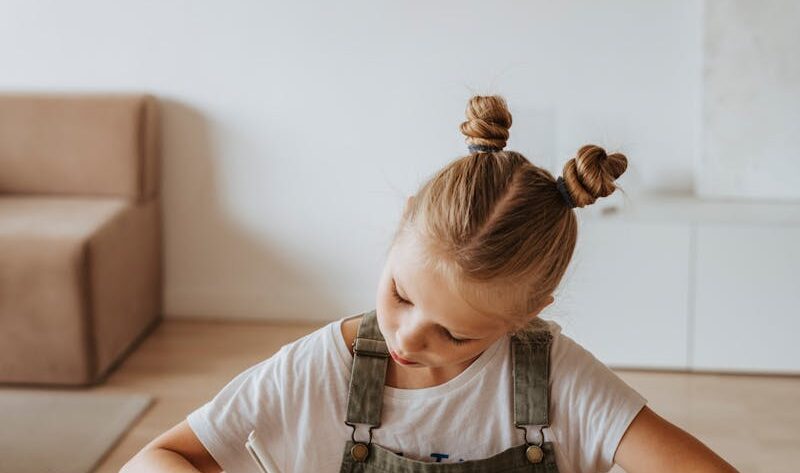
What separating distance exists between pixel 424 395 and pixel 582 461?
19 cm

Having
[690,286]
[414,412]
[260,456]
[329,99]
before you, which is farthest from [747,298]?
[260,456]

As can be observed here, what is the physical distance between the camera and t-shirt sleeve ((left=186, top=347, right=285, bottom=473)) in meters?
1.12

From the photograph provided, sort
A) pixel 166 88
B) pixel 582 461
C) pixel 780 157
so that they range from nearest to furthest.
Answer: pixel 582 461, pixel 780 157, pixel 166 88

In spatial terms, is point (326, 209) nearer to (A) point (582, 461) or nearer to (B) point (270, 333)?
(B) point (270, 333)

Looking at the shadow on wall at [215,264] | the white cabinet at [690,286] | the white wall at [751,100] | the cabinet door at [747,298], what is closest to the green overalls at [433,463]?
the white cabinet at [690,286]

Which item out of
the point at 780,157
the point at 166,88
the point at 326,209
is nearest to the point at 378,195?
the point at 326,209

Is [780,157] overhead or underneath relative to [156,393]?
overhead

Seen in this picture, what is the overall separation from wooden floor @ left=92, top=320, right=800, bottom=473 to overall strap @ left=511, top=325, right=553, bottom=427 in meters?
1.42

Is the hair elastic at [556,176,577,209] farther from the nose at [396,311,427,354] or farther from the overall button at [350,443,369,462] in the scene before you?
the overall button at [350,443,369,462]

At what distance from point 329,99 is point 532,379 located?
2109mm

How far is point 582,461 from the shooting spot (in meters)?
1.14

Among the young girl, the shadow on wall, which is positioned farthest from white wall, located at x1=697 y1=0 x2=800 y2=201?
the young girl

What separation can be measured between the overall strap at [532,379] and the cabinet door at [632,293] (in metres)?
1.68

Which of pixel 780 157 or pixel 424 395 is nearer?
pixel 424 395
